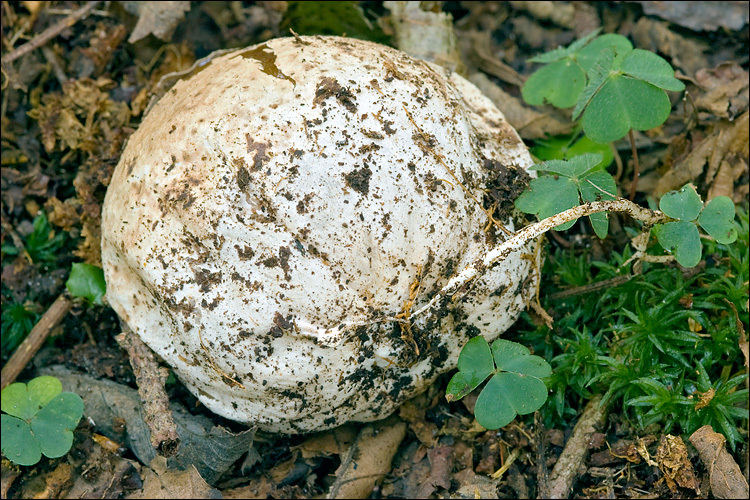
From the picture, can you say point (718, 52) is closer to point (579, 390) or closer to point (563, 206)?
point (563, 206)

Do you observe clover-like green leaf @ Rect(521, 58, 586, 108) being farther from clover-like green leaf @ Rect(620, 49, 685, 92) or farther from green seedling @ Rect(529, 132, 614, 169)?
clover-like green leaf @ Rect(620, 49, 685, 92)

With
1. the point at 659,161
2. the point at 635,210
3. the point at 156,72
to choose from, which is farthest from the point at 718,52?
the point at 156,72

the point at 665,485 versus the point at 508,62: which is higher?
the point at 508,62

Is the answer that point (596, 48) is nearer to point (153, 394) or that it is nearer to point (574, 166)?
point (574, 166)

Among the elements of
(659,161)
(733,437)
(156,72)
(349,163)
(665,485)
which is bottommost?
(665,485)

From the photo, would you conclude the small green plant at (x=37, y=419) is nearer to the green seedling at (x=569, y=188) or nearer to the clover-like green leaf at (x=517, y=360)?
the clover-like green leaf at (x=517, y=360)

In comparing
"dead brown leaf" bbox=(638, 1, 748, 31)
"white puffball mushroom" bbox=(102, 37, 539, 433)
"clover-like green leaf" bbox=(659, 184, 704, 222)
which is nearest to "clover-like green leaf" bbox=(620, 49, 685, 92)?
"clover-like green leaf" bbox=(659, 184, 704, 222)

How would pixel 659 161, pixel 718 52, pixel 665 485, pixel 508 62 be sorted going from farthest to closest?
pixel 508 62 < pixel 718 52 < pixel 659 161 < pixel 665 485

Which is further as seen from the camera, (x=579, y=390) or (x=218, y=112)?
(x=579, y=390)
